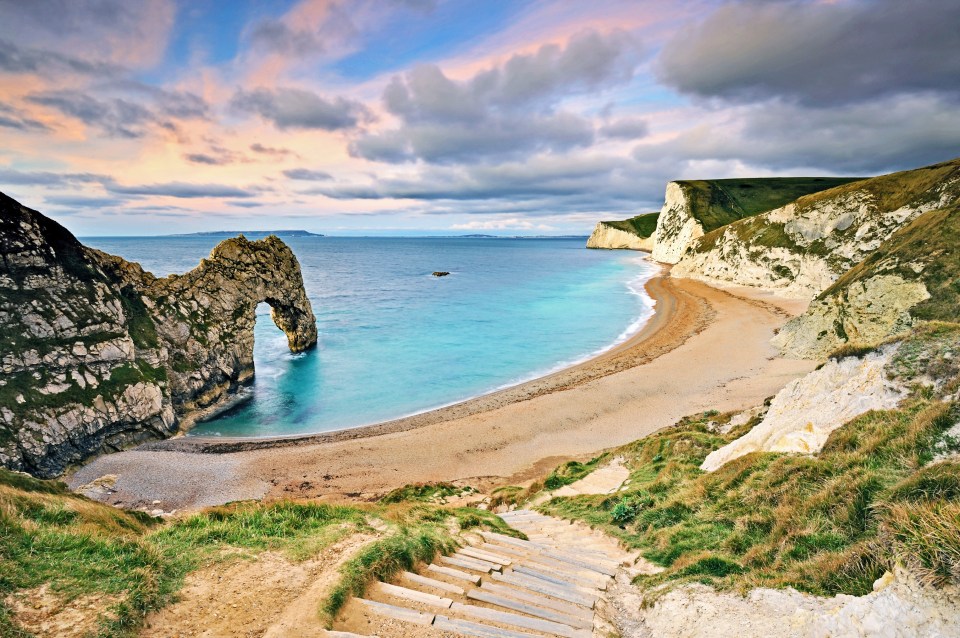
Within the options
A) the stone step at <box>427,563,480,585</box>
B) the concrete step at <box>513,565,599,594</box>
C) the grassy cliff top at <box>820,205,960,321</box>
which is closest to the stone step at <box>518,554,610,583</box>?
the concrete step at <box>513,565,599,594</box>

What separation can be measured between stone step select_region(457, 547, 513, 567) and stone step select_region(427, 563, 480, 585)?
2.59 ft

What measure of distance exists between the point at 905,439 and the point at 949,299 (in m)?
27.0

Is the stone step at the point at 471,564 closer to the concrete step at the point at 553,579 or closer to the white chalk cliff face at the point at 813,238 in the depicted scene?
the concrete step at the point at 553,579

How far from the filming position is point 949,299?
24172 mm

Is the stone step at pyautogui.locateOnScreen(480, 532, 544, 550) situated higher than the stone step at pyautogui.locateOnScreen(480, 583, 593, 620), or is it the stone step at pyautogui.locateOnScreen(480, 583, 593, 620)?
the stone step at pyautogui.locateOnScreen(480, 583, 593, 620)

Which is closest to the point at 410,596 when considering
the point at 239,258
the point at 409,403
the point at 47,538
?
the point at 47,538

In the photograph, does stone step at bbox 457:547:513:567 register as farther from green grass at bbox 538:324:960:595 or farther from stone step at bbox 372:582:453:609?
green grass at bbox 538:324:960:595

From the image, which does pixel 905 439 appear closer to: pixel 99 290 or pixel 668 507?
pixel 668 507

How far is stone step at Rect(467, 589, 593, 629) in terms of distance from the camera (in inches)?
230

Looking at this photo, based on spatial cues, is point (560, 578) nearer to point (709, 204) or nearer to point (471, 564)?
point (471, 564)

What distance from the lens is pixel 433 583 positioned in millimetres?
6516

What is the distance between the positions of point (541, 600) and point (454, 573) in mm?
1479

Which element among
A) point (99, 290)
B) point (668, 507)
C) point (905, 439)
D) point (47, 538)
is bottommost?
point (668, 507)

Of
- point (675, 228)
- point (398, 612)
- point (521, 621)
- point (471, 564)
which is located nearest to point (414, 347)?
point (471, 564)
